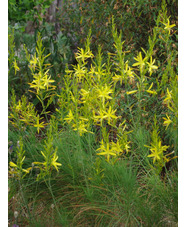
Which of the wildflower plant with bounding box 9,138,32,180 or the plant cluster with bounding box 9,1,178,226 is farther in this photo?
Result: the plant cluster with bounding box 9,1,178,226

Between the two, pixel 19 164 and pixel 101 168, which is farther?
pixel 101 168

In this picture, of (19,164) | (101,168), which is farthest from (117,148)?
(19,164)

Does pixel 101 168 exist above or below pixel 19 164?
below

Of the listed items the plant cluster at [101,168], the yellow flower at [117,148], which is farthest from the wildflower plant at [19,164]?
the yellow flower at [117,148]

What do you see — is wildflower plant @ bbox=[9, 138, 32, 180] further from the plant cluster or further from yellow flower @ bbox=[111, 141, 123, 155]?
yellow flower @ bbox=[111, 141, 123, 155]

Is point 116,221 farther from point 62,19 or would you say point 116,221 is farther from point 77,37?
point 62,19

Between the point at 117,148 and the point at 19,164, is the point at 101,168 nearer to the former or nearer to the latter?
the point at 117,148

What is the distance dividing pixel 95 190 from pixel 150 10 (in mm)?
1838

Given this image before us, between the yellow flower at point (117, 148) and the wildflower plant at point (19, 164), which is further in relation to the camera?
the yellow flower at point (117, 148)

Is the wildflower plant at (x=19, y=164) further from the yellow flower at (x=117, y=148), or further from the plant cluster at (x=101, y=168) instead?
the yellow flower at (x=117, y=148)

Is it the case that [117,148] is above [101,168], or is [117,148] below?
above

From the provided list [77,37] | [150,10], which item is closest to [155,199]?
[150,10]

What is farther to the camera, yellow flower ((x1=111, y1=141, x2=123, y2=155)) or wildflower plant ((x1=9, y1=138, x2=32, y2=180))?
yellow flower ((x1=111, y1=141, x2=123, y2=155))

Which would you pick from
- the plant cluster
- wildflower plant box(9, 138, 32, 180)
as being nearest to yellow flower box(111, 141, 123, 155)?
the plant cluster
